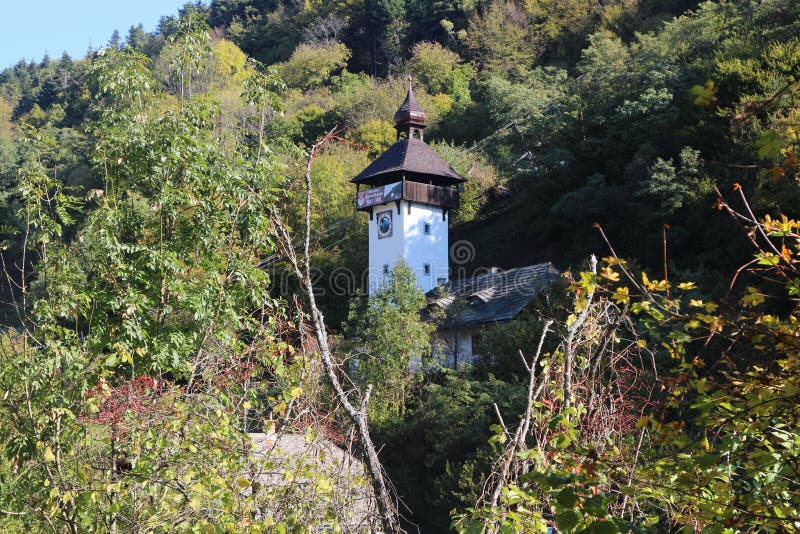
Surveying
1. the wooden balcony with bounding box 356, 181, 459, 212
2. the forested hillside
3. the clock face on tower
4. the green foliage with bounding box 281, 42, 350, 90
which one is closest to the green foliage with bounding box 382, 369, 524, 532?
the forested hillside

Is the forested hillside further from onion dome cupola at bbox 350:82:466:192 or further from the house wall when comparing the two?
onion dome cupola at bbox 350:82:466:192

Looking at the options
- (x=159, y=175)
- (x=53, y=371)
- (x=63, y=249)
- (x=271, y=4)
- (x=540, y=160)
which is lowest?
(x=53, y=371)

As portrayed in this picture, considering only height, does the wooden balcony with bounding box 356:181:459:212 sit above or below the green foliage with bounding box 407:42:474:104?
below

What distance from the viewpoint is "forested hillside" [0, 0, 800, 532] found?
130 inches

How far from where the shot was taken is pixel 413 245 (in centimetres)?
3225

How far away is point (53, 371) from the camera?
6.86 meters

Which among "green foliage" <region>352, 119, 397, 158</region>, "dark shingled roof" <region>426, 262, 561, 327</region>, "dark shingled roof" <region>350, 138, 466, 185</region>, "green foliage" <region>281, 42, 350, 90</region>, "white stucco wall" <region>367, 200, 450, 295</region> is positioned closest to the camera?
"dark shingled roof" <region>426, 262, 561, 327</region>

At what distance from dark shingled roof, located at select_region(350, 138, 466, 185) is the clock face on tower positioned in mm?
1521

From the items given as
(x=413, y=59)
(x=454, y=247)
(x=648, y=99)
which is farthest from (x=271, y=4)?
(x=648, y=99)

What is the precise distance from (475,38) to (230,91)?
16641 mm

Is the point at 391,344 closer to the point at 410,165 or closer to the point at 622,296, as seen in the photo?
the point at 410,165

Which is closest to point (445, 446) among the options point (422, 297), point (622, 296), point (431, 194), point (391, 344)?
point (391, 344)

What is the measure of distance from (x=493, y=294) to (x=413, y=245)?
5292 mm

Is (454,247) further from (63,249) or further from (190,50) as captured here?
(63,249)
